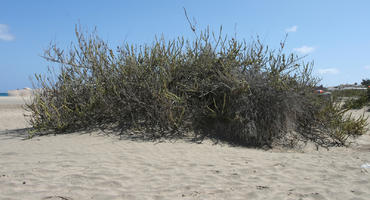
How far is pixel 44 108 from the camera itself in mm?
7520

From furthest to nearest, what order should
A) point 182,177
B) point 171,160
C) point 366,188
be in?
point 171,160, point 182,177, point 366,188

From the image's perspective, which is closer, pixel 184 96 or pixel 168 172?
pixel 168 172

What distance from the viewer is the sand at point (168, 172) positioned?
11.8ft

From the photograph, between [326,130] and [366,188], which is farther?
[326,130]

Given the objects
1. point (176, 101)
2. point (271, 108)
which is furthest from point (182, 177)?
point (271, 108)

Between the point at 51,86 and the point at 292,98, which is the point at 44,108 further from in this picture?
the point at 292,98

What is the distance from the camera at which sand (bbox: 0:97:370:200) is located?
11.8 ft

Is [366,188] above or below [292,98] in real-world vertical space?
below

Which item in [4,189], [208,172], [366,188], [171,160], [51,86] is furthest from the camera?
[51,86]

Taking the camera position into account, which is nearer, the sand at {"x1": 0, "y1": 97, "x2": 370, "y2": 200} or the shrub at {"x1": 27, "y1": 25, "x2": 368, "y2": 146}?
the sand at {"x1": 0, "y1": 97, "x2": 370, "y2": 200}

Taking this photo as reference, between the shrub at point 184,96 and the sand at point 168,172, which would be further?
the shrub at point 184,96

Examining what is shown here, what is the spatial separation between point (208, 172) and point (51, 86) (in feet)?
19.4

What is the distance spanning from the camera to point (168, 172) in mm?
4488

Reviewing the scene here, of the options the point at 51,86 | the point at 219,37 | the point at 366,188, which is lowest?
the point at 366,188
